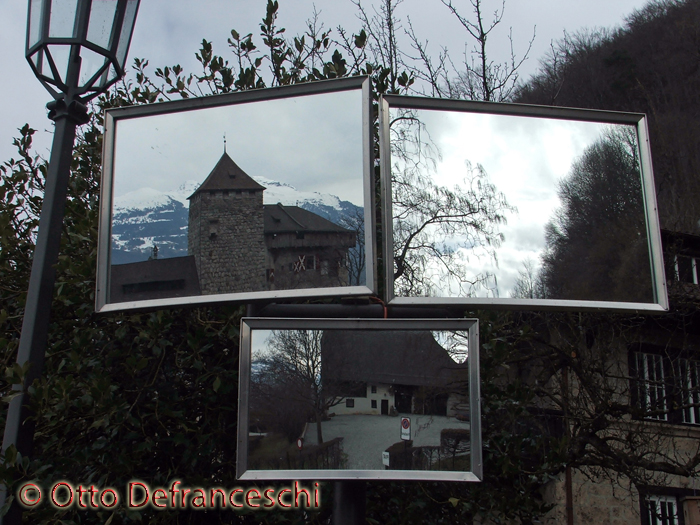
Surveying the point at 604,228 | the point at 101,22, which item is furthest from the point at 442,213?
the point at 101,22

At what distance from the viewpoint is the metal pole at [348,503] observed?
2.03 metres

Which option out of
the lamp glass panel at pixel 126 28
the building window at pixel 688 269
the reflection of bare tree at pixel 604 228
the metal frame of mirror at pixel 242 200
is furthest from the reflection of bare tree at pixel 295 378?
the building window at pixel 688 269


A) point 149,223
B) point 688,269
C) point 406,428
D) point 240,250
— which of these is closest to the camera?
→ point 406,428

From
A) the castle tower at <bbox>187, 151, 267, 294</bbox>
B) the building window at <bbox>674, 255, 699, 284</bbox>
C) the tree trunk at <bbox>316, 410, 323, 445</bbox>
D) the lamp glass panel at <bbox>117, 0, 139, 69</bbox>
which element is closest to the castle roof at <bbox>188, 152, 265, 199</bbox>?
the castle tower at <bbox>187, 151, 267, 294</bbox>

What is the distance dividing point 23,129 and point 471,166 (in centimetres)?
436

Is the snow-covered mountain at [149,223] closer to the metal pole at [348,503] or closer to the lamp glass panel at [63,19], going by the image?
the metal pole at [348,503]

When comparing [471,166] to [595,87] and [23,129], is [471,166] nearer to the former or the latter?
[23,129]

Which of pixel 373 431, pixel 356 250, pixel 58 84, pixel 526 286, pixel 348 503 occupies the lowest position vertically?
pixel 348 503

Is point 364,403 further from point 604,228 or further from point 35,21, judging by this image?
point 35,21

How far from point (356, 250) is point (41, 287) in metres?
1.74

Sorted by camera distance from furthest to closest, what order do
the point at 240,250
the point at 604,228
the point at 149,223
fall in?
the point at 604,228
the point at 149,223
the point at 240,250

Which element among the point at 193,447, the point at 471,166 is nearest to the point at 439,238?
the point at 471,166

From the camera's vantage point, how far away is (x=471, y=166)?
1.96m

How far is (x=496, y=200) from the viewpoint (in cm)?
193
